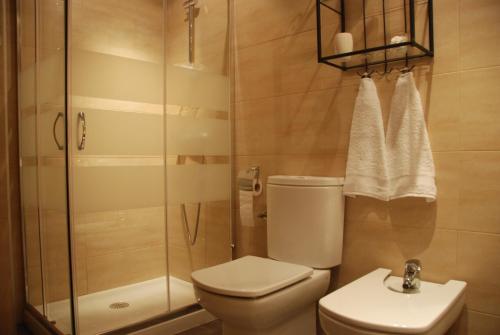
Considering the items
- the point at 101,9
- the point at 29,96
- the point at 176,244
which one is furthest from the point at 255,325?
the point at 101,9

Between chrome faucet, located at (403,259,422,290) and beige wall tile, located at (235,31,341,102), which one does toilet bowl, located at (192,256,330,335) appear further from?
beige wall tile, located at (235,31,341,102)

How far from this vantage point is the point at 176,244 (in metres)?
2.55

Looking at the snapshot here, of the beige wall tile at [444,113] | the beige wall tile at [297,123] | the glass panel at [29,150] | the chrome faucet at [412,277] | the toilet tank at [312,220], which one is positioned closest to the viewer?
the chrome faucet at [412,277]

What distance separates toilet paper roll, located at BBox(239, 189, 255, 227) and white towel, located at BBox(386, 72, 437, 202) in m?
0.87

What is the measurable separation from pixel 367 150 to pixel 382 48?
1.45ft

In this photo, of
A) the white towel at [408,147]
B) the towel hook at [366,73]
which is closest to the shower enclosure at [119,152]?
the towel hook at [366,73]

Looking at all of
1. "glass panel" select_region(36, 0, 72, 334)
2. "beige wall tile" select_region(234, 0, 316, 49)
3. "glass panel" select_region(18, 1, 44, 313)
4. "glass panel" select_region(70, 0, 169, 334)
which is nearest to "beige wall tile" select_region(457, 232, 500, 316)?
"beige wall tile" select_region(234, 0, 316, 49)

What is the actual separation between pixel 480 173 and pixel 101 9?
7.78 feet

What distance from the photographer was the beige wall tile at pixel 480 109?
4.75 feet

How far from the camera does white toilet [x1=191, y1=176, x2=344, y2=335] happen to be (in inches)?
58.5

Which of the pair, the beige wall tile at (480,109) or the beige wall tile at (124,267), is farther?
the beige wall tile at (124,267)

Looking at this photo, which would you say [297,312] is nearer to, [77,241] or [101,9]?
[77,241]

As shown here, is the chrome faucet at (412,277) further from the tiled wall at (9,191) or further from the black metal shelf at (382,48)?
the tiled wall at (9,191)

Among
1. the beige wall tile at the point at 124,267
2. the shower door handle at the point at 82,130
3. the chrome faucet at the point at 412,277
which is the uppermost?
the shower door handle at the point at 82,130
